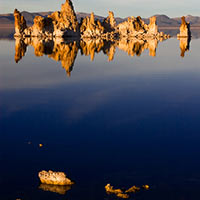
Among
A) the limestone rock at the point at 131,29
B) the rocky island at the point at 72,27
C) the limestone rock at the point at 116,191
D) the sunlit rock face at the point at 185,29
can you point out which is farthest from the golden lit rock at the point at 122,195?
the limestone rock at the point at 131,29

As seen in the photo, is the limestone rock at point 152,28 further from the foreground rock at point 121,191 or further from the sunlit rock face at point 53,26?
the foreground rock at point 121,191

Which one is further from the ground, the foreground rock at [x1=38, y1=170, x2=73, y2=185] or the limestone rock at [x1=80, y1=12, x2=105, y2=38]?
the limestone rock at [x1=80, y1=12, x2=105, y2=38]

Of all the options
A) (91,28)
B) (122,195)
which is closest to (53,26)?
(91,28)

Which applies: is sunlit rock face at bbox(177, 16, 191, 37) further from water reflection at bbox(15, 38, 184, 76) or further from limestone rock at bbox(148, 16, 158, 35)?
water reflection at bbox(15, 38, 184, 76)

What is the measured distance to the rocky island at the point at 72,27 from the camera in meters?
130

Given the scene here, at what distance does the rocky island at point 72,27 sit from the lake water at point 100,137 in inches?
4071

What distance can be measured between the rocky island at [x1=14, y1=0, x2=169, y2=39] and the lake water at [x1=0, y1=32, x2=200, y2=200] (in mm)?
103407

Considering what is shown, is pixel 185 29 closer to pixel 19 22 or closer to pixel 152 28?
pixel 152 28

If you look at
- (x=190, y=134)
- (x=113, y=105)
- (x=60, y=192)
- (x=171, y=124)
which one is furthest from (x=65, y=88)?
(x=60, y=192)

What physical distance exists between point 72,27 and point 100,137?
125 metres

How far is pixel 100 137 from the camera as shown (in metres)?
15.6

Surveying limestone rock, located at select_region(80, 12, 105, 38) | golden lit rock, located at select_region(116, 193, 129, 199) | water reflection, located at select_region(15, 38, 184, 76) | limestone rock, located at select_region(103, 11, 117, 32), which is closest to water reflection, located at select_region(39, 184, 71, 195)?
golden lit rock, located at select_region(116, 193, 129, 199)

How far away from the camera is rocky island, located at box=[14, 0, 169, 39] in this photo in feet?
428

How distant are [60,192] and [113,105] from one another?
13.0 m
